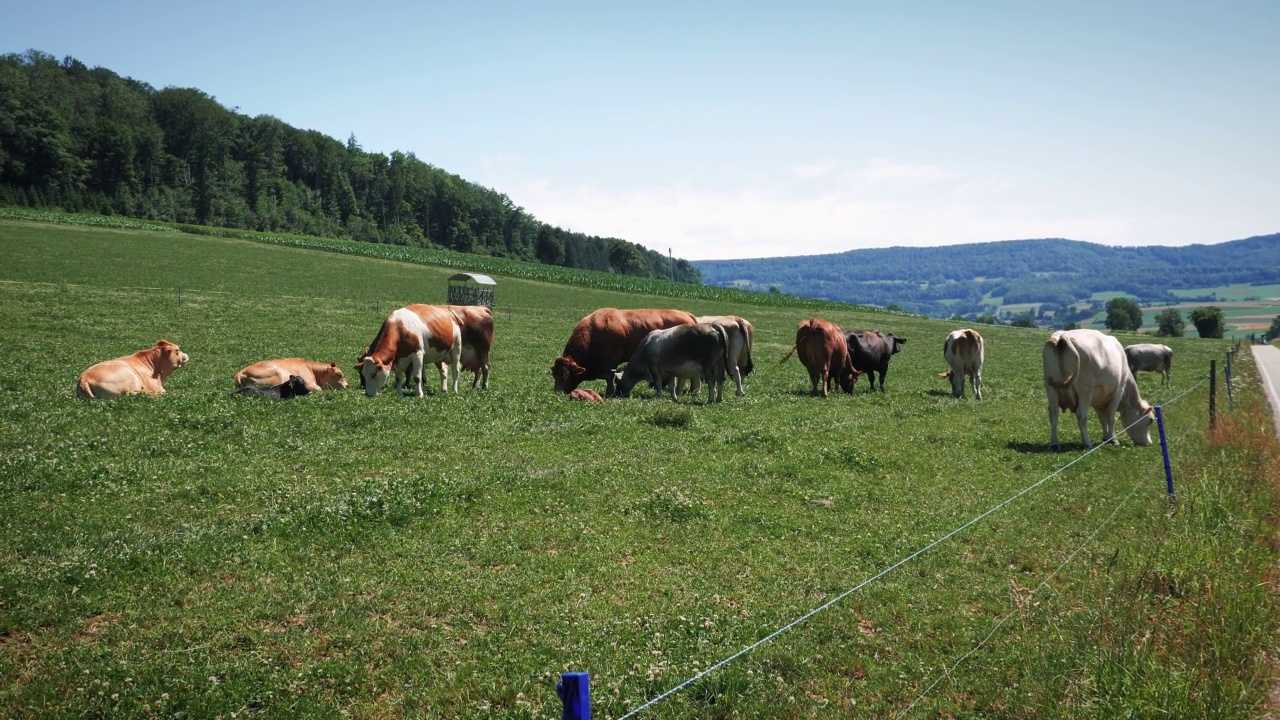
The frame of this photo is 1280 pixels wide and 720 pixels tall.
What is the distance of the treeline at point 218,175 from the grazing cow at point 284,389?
101 metres

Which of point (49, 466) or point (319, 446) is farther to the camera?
point (319, 446)

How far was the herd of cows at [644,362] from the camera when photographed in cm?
1708

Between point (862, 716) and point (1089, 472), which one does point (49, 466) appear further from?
point (1089, 472)

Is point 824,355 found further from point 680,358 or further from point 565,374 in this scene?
point 565,374

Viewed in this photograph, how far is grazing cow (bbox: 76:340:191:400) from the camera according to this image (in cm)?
1744

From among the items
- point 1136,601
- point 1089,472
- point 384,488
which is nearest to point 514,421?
point 384,488

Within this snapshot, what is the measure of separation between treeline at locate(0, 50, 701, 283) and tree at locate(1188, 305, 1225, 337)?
10451cm

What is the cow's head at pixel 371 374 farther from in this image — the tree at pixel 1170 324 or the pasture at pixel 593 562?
the tree at pixel 1170 324

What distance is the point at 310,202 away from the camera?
152 meters

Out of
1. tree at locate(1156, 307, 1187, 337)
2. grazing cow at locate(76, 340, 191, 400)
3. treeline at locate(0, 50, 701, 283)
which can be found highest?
treeline at locate(0, 50, 701, 283)

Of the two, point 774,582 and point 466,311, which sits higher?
point 466,311

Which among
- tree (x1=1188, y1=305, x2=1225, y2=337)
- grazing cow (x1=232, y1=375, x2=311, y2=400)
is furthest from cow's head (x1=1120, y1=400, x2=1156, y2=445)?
tree (x1=1188, y1=305, x2=1225, y2=337)

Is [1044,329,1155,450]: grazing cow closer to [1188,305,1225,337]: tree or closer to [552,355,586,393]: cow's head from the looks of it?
[552,355,586,393]: cow's head

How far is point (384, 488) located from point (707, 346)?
11.5 meters
